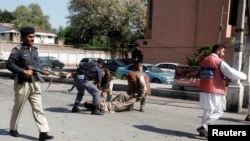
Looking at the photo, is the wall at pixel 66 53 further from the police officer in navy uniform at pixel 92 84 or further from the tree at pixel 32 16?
the tree at pixel 32 16

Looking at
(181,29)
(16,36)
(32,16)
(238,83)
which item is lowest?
(238,83)

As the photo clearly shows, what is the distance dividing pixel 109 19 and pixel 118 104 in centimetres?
3925

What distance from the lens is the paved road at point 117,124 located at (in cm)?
722

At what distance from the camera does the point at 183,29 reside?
103ft

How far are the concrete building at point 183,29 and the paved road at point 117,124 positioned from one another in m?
19.1

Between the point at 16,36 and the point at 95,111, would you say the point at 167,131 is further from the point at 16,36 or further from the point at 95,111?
the point at 16,36

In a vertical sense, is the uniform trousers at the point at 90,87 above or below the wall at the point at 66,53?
above

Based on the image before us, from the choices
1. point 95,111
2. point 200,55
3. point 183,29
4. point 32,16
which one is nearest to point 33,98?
point 95,111

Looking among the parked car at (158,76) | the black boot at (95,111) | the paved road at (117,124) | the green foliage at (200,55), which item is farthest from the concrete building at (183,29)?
the black boot at (95,111)

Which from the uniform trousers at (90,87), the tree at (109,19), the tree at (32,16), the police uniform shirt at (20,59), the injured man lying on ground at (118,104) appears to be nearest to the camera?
the police uniform shirt at (20,59)

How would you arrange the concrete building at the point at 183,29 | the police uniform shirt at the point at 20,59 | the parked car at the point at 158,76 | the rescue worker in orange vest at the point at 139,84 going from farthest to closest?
the concrete building at the point at 183,29 → the parked car at the point at 158,76 → the rescue worker in orange vest at the point at 139,84 → the police uniform shirt at the point at 20,59

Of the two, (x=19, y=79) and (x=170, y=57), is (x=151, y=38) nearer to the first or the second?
(x=170, y=57)

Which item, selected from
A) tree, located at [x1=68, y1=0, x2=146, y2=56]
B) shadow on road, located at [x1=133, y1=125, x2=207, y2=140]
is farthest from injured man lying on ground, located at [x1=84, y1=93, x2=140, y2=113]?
tree, located at [x1=68, y1=0, x2=146, y2=56]

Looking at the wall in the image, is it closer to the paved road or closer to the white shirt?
the paved road
